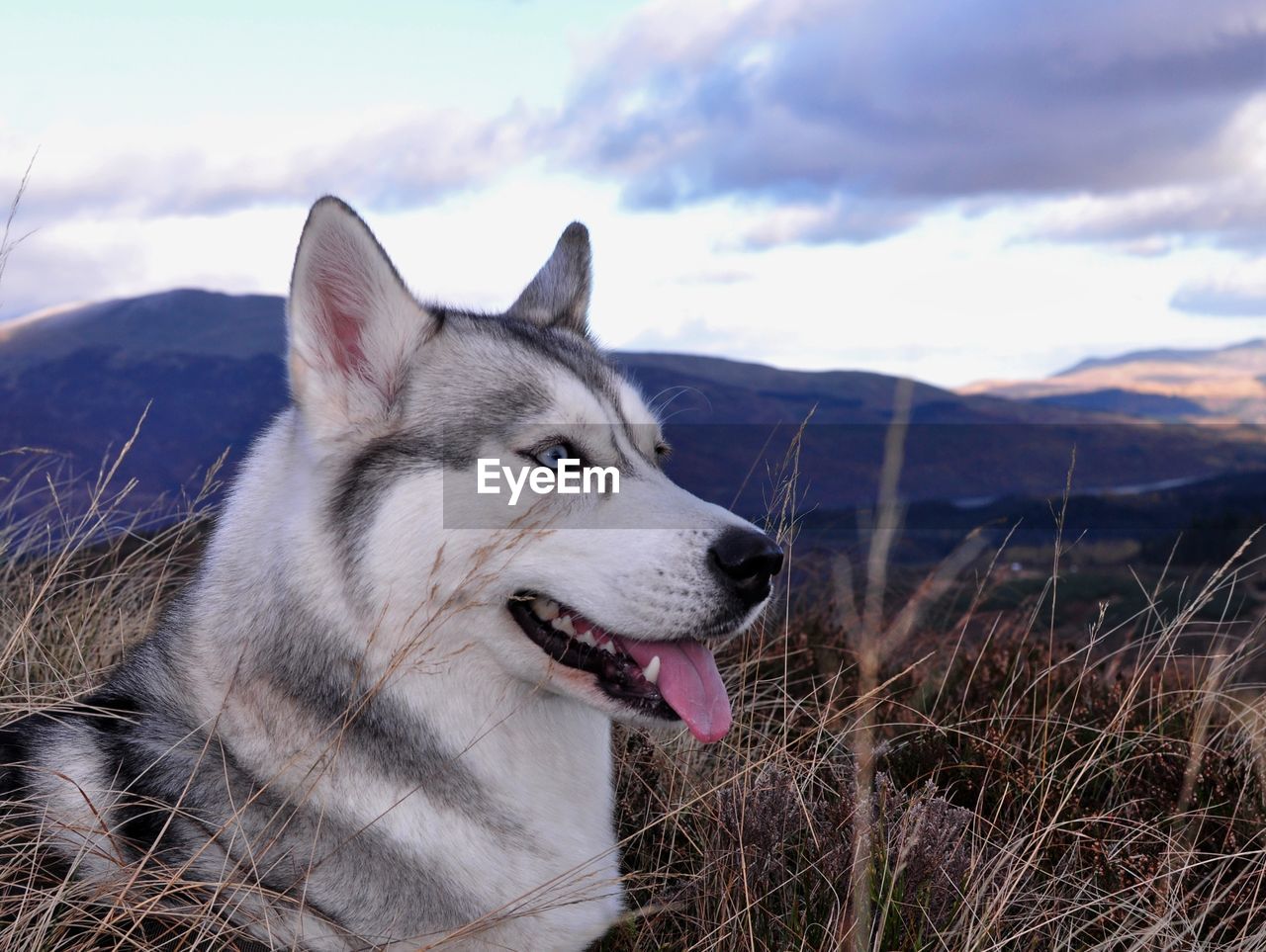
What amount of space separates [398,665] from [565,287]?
1.87 metres

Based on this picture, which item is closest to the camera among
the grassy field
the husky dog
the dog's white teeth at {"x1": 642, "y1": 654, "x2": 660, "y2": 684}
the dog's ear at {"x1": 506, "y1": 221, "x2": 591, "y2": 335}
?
the husky dog

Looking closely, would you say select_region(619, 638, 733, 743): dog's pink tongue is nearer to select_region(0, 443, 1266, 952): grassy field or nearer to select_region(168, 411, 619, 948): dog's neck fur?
select_region(168, 411, 619, 948): dog's neck fur

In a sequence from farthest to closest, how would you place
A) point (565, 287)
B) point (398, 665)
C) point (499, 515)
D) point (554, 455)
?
1. point (565, 287)
2. point (554, 455)
3. point (499, 515)
4. point (398, 665)

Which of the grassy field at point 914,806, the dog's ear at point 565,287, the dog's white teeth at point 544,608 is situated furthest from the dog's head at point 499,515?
the dog's ear at point 565,287

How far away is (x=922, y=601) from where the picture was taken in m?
6.22

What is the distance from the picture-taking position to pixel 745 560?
2895 mm

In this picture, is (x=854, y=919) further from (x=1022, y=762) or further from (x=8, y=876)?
(x=8, y=876)

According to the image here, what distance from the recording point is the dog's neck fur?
2889mm

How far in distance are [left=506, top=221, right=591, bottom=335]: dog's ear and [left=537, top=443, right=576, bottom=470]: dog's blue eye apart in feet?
3.66

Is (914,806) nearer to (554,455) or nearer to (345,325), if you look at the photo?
(554,455)

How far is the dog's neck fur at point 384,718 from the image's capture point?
9.48ft

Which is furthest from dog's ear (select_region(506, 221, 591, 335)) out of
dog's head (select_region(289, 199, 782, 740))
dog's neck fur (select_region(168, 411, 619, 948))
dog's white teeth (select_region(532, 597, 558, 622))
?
dog's white teeth (select_region(532, 597, 558, 622))

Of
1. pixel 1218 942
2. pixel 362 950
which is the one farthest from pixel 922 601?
pixel 362 950

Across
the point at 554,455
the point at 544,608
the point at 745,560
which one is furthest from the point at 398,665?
the point at 745,560
